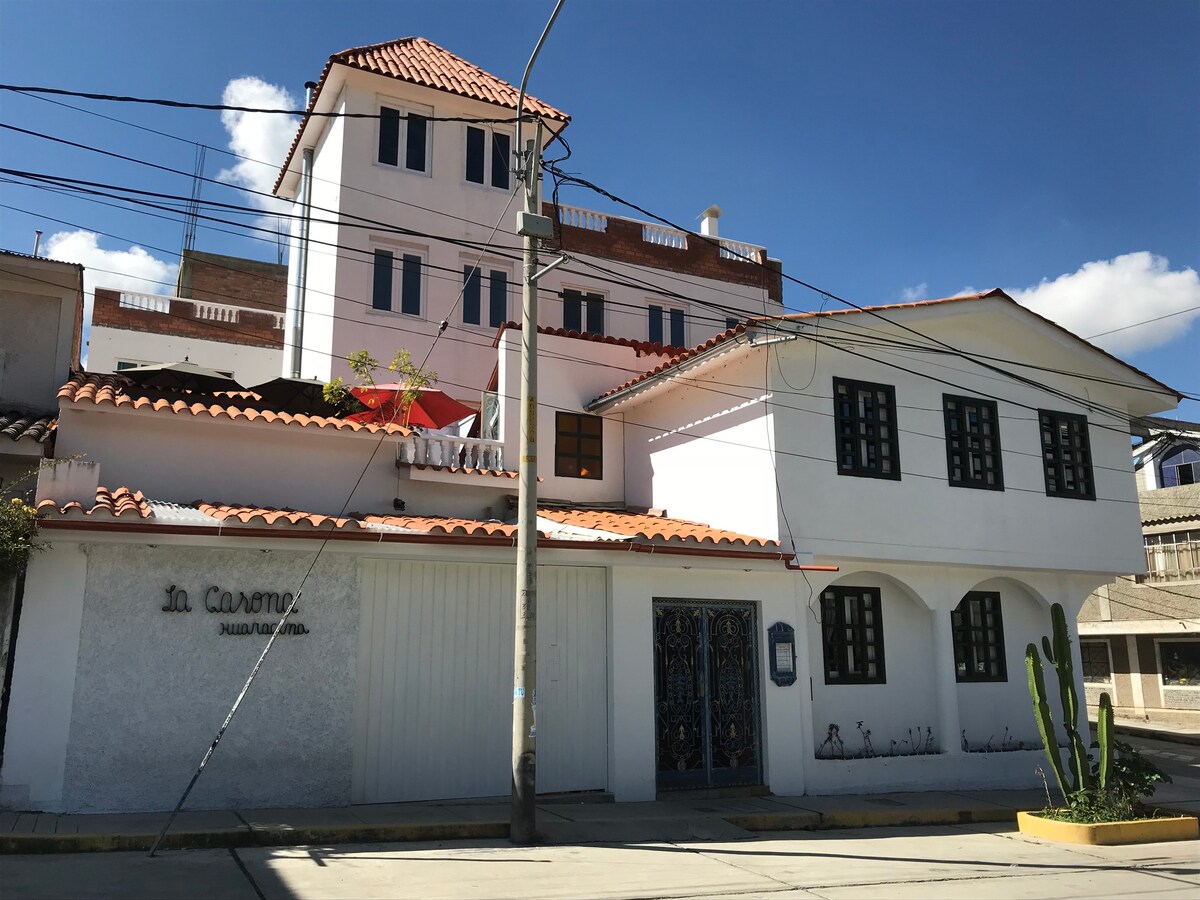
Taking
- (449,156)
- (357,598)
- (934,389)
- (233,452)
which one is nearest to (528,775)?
(357,598)

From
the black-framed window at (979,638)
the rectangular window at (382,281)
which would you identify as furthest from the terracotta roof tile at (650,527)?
the rectangular window at (382,281)

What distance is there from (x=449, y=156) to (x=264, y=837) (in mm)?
16009

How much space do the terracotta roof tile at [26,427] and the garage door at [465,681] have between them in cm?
425

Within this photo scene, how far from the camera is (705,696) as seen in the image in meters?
13.3

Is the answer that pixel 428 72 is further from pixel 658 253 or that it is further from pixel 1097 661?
pixel 1097 661

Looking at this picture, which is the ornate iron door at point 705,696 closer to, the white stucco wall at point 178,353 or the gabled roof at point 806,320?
the gabled roof at point 806,320

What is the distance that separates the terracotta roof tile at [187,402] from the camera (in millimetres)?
12250

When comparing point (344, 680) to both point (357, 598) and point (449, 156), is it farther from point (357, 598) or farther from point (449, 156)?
point (449, 156)

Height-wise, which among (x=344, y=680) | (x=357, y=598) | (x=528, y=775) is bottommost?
(x=528, y=775)

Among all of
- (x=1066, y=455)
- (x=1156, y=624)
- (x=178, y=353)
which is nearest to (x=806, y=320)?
(x=1066, y=455)

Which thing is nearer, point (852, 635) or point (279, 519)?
point (279, 519)

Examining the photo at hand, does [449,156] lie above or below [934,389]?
above

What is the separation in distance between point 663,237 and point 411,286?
25.8ft

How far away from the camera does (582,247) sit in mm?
24531
